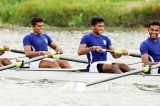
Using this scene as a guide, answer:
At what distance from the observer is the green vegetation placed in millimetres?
44000

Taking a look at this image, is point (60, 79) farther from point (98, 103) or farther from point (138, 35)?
point (138, 35)

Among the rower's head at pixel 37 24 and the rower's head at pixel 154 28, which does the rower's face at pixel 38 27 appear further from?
the rower's head at pixel 154 28

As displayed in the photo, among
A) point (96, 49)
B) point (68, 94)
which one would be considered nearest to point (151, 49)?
point (96, 49)

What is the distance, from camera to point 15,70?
16047 mm

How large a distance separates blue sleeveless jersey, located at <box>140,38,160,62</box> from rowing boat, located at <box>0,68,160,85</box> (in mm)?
692

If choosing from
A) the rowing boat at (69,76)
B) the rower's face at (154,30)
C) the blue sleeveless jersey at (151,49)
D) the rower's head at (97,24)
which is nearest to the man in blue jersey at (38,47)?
the rowing boat at (69,76)

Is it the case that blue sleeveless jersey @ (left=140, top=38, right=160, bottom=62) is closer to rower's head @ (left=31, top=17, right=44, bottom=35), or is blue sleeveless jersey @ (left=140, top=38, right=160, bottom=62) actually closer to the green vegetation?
rower's head @ (left=31, top=17, right=44, bottom=35)

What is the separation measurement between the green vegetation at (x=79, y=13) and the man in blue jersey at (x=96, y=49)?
2764cm

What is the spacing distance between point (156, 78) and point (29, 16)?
105 feet

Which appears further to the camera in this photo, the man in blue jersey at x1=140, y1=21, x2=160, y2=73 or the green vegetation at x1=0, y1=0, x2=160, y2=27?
the green vegetation at x1=0, y1=0, x2=160, y2=27

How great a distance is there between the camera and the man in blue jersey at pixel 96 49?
15.1 meters

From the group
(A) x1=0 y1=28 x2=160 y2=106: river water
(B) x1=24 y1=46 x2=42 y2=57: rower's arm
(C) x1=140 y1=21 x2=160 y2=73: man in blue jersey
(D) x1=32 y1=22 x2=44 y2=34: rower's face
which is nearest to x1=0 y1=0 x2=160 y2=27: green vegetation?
(D) x1=32 y1=22 x2=44 y2=34: rower's face

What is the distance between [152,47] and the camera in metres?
15.0

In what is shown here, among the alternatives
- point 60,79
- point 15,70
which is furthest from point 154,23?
point 15,70
